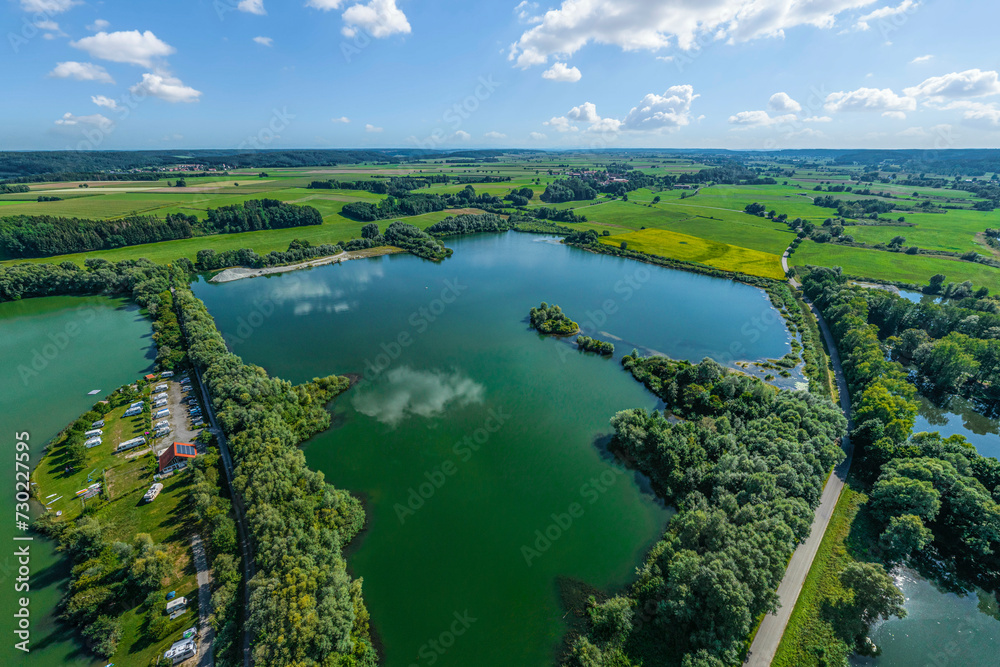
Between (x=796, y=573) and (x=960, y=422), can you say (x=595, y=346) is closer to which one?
(x=796, y=573)

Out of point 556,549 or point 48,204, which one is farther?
point 48,204

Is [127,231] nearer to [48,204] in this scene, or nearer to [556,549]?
[48,204]

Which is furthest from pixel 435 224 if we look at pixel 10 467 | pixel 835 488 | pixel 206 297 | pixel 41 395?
pixel 835 488

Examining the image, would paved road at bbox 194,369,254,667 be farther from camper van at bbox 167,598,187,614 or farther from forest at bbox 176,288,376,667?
camper van at bbox 167,598,187,614

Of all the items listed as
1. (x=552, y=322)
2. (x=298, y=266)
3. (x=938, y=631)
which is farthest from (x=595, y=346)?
(x=298, y=266)

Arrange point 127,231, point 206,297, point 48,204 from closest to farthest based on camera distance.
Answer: point 206,297 < point 127,231 < point 48,204

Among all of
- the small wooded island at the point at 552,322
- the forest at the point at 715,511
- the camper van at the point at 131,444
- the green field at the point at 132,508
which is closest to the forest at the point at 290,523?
the green field at the point at 132,508

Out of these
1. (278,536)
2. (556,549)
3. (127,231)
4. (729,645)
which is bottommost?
(556,549)
